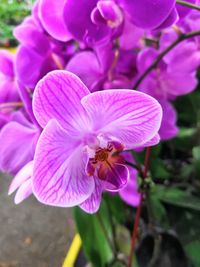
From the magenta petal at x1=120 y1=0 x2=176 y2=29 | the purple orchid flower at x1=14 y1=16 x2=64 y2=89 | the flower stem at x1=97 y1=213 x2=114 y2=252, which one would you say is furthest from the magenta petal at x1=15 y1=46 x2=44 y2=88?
the flower stem at x1=97 y1=213 x2=114 y2=252

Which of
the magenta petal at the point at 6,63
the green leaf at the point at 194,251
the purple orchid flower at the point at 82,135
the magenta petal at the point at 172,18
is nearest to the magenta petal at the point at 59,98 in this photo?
the purple orchid flower at the point at 82,135

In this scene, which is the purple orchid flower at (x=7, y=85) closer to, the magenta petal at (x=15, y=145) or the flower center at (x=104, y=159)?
the magenta petal at (x=15, y=145)

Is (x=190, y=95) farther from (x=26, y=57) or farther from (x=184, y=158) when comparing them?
(x=26, y=57)

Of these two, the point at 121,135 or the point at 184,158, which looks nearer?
the point at 121,135

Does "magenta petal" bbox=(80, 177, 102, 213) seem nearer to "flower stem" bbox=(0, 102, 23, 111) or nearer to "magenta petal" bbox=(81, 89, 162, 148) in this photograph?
"magenta petal" bbox=(81, 89, 162, 148)

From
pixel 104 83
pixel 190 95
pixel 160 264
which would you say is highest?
pixel 104 83

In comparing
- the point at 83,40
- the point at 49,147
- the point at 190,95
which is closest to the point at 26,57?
the point at 83,40
